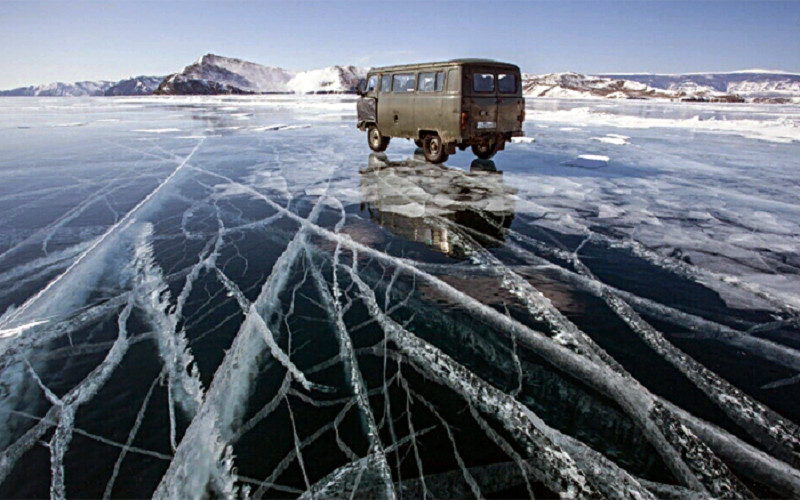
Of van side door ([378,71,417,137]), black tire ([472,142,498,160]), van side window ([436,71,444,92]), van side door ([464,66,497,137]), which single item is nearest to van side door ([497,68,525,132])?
van side door ([464,66,497,137])

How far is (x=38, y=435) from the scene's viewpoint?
8.44 feet

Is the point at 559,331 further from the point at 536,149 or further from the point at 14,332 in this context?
the point at 536,149

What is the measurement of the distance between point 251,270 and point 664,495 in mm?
4098

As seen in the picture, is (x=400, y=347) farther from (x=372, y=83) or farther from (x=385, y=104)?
(x=372, y=83)

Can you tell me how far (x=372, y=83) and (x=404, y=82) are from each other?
1604 mm

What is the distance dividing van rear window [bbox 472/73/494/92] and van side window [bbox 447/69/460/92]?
406 millimetres

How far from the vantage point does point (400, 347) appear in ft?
11.0

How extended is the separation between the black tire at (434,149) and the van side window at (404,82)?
127 cm

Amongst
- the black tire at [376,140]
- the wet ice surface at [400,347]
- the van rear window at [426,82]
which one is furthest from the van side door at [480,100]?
the black tire at [376,140]

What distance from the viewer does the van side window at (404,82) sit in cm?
1054

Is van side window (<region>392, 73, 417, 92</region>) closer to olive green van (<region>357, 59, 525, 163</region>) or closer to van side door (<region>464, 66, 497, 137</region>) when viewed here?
olive green van (<region>357, 59, 525, 163</region>)

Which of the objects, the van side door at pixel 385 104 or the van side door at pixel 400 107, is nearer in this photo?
the van side door at pixel 400 107

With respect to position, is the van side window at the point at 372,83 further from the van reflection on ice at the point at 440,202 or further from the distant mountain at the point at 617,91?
the distant mountain at the point at 617,91

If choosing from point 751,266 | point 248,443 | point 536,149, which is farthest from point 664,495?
point 536,149
